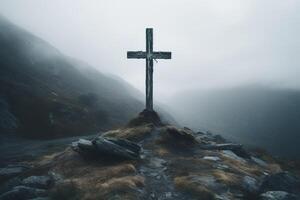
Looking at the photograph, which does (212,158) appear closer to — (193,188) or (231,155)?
(231,155)

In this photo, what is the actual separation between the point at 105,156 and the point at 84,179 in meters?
4.90

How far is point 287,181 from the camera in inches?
1103

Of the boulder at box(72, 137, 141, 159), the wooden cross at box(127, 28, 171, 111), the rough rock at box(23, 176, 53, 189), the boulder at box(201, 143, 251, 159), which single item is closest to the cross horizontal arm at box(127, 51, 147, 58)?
the wooden cross at box(127, 28, 171, 111)

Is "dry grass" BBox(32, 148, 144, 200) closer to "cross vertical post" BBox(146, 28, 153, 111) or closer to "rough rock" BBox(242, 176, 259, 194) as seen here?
"rough rock" BBox(242, 176, 259, 194)

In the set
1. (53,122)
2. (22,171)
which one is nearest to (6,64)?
(53,122)

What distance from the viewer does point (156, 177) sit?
29.5 m

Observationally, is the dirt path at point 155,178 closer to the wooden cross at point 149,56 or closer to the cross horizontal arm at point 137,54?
the wooden cross at point 149,56

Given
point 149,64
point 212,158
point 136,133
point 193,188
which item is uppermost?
point 149,64

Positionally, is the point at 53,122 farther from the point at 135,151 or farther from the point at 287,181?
the point at 287,181

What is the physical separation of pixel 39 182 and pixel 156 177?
30.2 ft

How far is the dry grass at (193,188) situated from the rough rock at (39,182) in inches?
393

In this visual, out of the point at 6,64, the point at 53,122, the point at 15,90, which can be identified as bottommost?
the point at 53,122

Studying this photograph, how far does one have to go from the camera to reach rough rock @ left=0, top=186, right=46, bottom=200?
2612cm

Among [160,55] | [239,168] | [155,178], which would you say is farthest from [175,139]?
[155,178]
